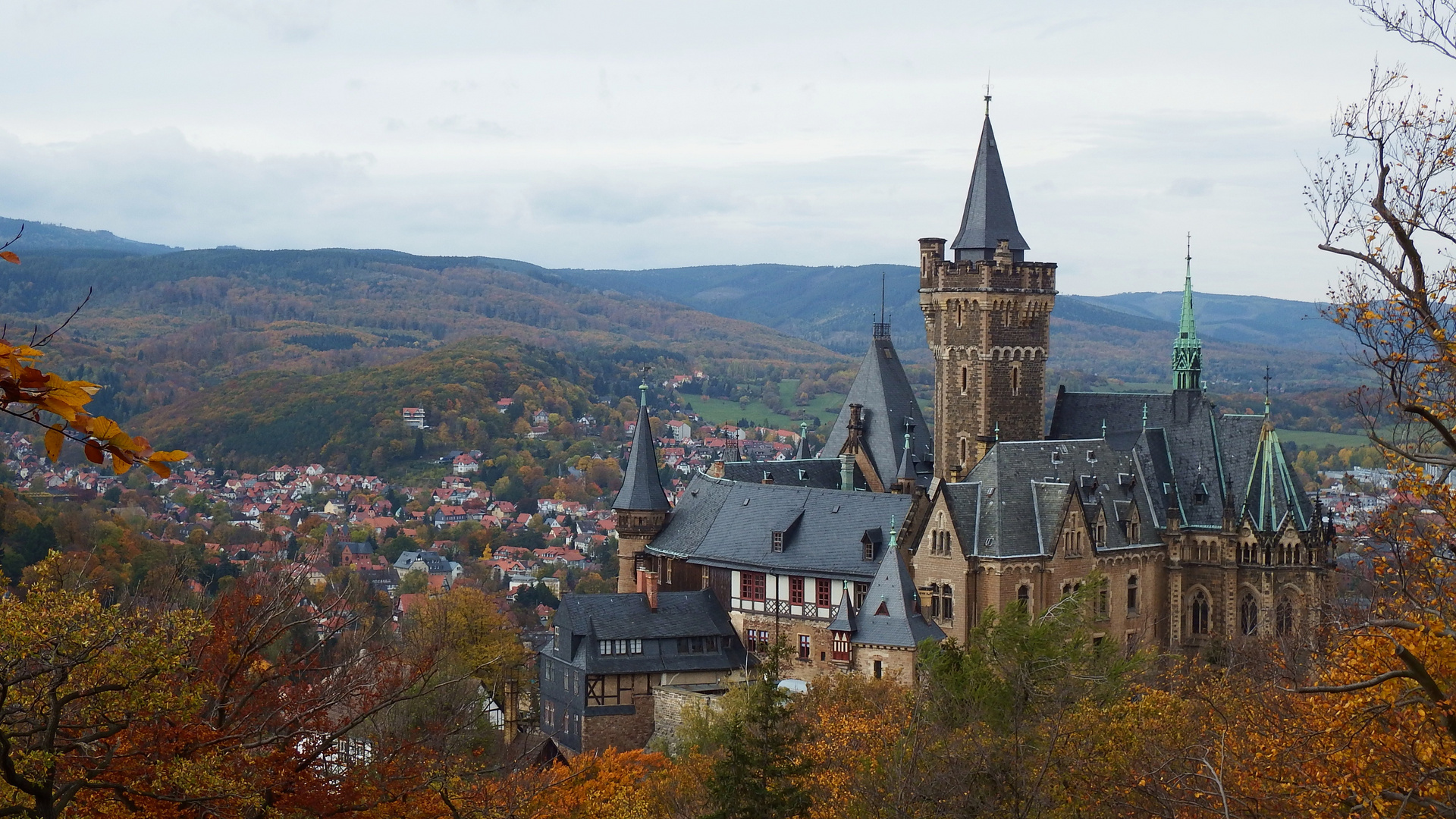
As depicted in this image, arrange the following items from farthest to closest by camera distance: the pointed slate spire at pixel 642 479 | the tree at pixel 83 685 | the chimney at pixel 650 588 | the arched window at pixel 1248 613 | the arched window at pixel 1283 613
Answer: the pointed slate spire at pixel 642 479 < the arched window at pixel 1248 613 < the arched window at pixel 1283 613 < the chimney at pixel 650 588 < the tree at pixel 83 685

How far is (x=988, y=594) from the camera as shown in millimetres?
62125

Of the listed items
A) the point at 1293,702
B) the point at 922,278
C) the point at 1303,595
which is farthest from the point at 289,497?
the point at 1293,702

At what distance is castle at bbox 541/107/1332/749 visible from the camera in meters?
62.5

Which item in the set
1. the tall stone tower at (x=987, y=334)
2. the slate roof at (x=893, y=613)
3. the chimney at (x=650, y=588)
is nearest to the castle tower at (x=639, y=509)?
the chimney at (x=650, y=588)

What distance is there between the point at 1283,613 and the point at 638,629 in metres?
25.3

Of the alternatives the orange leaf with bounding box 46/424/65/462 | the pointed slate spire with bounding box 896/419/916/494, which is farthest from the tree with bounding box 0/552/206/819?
the pointed slate spire with bounding box 896/419/916/494

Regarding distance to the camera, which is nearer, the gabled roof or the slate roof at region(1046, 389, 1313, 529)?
the gabled roof

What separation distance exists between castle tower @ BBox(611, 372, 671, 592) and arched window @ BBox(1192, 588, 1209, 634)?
71.5 ft

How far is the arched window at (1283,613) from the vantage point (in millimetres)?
66938

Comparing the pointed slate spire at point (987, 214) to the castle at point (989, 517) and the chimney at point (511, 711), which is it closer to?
the castle at point (989, 517)

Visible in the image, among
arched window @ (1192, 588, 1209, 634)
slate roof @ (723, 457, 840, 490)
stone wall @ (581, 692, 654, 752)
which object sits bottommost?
stone wall @ (581, 692, 654, 752)

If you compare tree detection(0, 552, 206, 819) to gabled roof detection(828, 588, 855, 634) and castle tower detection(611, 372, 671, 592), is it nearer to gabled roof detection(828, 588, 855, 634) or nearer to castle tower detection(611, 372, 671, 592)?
gabled roof detection(828, 588, 855, 634)

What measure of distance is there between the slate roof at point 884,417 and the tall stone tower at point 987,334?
4.74 m

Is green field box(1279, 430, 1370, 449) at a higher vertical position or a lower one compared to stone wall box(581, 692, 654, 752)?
lower
